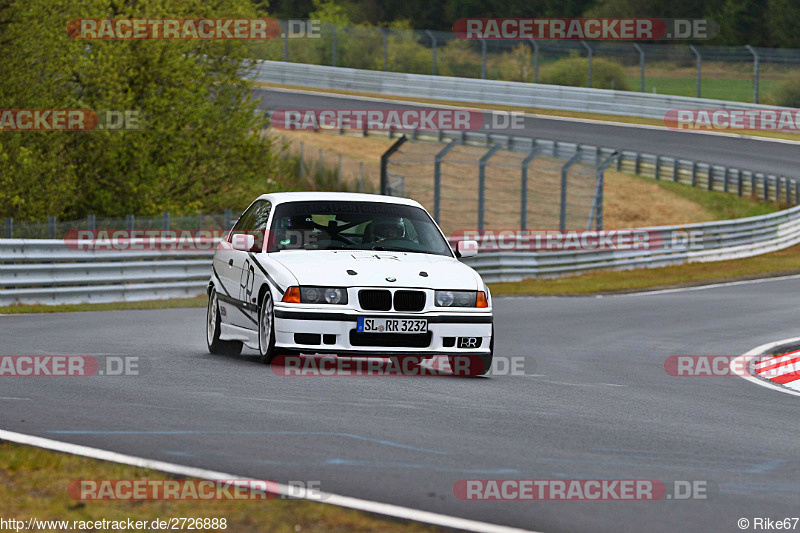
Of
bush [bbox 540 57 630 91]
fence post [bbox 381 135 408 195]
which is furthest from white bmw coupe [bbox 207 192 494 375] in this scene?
bush [bbox 540 57 630 91]

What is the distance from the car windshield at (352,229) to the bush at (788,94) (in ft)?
138

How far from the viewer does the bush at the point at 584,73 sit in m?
53.1

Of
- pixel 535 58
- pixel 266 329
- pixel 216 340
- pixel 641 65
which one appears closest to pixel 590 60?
pixel 641 65

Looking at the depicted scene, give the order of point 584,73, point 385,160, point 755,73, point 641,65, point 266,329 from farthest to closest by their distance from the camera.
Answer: point 584,73 → point 641,65 → point 755,73 → point 385,160 → point 266,329

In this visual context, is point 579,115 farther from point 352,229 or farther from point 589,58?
point 352,229

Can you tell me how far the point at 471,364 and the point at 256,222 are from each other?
8.33ft

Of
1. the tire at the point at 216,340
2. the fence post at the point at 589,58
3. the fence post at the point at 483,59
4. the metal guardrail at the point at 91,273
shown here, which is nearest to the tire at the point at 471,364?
the tire at the point at 216,340

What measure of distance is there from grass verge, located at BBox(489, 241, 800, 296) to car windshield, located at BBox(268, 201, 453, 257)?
1221 cm

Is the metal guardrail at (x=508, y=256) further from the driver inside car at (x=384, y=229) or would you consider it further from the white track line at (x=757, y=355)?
the white track line at (x=757, y=355)

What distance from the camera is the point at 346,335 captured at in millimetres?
9859

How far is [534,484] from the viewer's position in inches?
231

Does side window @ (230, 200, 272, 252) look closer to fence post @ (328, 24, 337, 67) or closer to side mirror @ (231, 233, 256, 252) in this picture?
side mirror @ (231, 233, 256, 252)

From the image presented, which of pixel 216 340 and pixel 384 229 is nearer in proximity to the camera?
pixel 384 229

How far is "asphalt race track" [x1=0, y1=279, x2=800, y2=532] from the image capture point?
566cm
